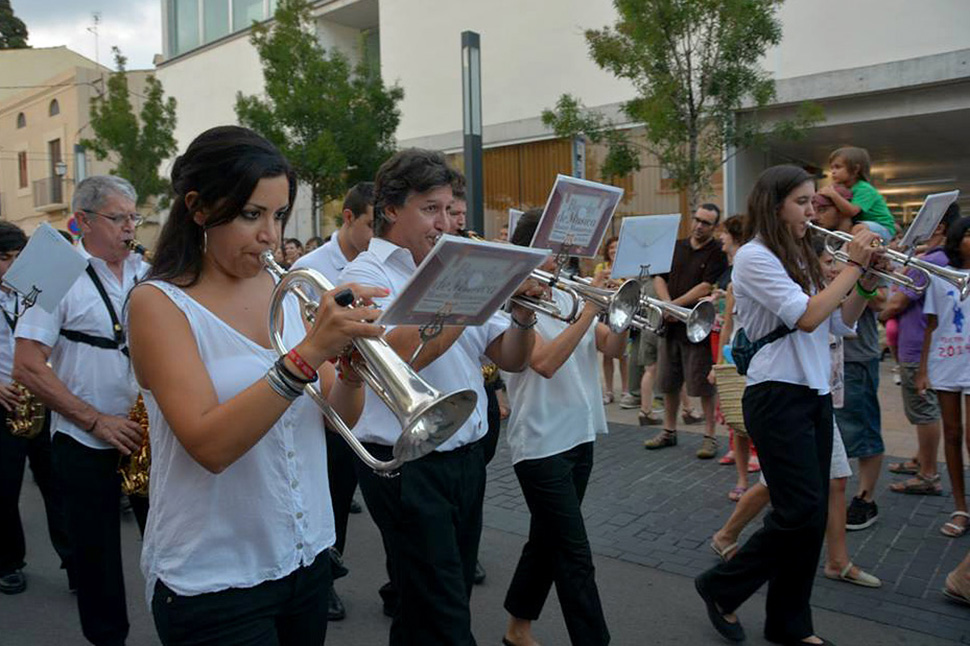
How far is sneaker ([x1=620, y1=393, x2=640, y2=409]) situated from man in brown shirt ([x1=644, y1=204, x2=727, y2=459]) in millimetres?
1745

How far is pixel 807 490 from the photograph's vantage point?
11.3 ft

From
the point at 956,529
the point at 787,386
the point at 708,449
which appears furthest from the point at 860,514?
the point at 787,386

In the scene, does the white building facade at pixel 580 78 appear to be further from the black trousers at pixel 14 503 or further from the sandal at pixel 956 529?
the black trousers at pixel 14 503

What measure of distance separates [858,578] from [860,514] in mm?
957

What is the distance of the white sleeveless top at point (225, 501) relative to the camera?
1896 mm

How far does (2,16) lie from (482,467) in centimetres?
4967

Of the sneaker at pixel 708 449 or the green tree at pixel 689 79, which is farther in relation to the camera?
the green tree at pixel 689 79

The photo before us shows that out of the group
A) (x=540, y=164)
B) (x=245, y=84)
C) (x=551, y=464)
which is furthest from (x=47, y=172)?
(x=551, y=464)

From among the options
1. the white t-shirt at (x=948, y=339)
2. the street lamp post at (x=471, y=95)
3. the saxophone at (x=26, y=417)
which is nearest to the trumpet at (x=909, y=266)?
the white t-shirt at (x=948, y=339)

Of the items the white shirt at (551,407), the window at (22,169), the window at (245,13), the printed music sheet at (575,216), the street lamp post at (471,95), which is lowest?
the white shirt at (551,407)

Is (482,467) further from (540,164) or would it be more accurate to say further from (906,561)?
(540,164)

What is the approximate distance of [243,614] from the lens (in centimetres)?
191

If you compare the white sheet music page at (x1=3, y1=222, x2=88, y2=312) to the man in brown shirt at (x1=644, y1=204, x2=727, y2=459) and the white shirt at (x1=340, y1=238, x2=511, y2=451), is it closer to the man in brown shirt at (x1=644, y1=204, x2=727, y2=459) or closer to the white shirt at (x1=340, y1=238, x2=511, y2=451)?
the white shirt at (x1=340, y1=238, x2=511, y2=451)

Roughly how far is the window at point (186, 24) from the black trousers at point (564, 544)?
21870mm
